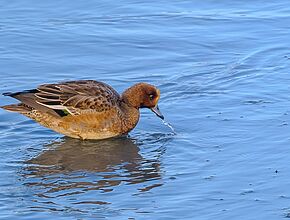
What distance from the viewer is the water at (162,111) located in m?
7.69

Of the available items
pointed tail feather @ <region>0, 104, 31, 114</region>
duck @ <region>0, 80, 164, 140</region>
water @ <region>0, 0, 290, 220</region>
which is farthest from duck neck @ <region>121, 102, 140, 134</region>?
pointed tail feather @ <region>0, 104, 31, 114</region>

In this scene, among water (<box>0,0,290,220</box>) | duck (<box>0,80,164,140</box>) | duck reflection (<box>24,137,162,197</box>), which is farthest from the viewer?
duck (<box>0,80,164,140</box>)

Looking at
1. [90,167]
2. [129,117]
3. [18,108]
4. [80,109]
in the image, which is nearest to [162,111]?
[129,117]

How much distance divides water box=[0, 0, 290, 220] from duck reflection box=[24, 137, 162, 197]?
15 mm

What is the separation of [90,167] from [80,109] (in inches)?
42.6

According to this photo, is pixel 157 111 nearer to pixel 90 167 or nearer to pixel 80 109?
pixel 80 109

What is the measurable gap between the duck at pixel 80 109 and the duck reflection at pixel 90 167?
12 centimetres

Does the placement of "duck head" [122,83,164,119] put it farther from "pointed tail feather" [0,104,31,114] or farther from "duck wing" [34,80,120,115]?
"pointed tail feather" [0,104,31,114]

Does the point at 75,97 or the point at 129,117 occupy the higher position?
the point at 75,97

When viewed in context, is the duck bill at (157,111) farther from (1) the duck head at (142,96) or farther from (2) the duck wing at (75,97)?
(2) the duck wing at (75,97)

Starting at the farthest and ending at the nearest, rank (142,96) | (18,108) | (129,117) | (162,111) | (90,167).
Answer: (162,111), (142,96), (129,117), (18,108), (90,167)

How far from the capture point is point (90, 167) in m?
8.68

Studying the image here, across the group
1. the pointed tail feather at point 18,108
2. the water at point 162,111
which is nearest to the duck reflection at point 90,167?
the water at point 162,111

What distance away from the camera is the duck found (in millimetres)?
9531
